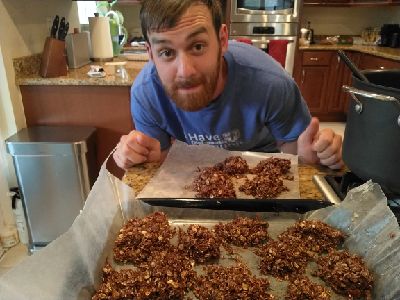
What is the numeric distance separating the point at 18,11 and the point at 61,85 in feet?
1.48

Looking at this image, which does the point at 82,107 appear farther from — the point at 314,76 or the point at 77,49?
A: the point at 314,76

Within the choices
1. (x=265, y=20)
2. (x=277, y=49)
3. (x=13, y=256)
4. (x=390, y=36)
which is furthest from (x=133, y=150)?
(x=390, y=36)

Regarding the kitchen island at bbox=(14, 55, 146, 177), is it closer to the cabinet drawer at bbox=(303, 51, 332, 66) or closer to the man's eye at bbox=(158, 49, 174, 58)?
the man's eye at bbox=(158, 49, 174, 58)

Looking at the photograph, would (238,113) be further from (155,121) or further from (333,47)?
(333,47)

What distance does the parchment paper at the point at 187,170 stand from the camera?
3.23 feet

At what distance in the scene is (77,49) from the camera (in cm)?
247

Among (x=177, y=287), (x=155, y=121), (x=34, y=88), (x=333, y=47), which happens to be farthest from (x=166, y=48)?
(x=333, y=47)

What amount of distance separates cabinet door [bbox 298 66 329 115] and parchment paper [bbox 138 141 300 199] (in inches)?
139

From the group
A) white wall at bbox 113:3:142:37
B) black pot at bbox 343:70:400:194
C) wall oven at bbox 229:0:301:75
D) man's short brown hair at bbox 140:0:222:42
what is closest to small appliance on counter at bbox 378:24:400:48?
wall oven at bbox 229:0:301:75

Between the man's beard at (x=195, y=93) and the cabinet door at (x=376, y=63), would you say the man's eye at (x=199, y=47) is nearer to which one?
the man's beard at (x=195, y=93)

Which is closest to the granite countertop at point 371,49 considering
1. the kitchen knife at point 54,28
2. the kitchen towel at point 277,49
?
the kitchen towel at point 277,49

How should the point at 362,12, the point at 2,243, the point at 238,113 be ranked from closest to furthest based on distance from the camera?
the point at 238,113
the point at 2,243
the point at 362,12

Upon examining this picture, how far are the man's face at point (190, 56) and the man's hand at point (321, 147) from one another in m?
0.38

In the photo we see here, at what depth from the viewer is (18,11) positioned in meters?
1.96
